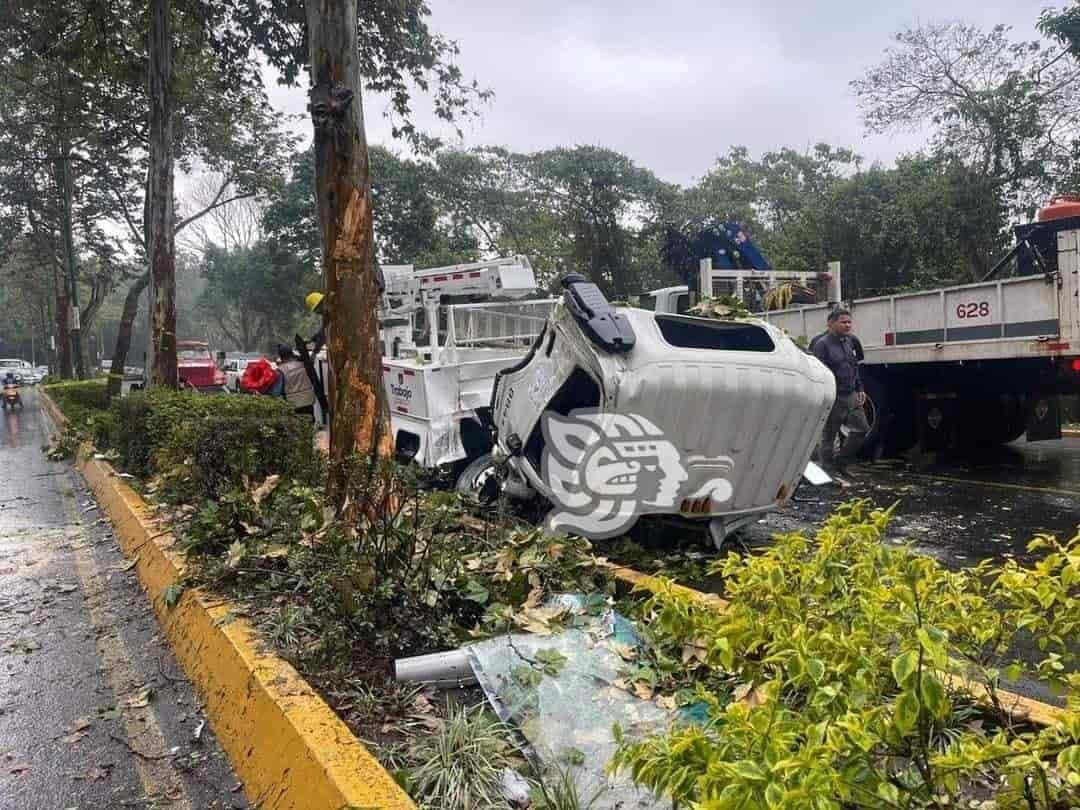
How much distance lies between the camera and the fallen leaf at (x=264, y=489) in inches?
190

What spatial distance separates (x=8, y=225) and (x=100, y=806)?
3095cm

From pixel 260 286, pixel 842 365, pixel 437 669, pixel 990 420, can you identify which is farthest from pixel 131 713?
pixel 260 286

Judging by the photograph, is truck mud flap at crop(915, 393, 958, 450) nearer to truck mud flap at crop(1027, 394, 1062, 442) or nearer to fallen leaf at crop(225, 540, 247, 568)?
truck mud flap at crop(1027, 394, 1062, 442)

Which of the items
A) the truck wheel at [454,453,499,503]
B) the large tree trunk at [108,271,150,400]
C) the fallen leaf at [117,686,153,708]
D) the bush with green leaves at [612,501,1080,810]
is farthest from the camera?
the large tree trunk at [108,271,150,400]

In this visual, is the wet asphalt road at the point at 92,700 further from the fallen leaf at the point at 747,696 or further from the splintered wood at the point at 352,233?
the splintered wood at the point at 352,233

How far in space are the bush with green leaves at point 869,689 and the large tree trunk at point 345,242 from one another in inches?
111

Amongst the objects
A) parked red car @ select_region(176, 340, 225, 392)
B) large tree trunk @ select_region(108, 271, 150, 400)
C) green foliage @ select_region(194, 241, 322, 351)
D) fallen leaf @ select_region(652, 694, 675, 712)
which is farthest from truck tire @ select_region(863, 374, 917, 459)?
green foliage @ select_region(194, 241, 322, 351)

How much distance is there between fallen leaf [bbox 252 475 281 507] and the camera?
15.9 ft

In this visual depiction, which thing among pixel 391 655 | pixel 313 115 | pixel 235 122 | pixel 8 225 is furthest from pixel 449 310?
pixel 8 225

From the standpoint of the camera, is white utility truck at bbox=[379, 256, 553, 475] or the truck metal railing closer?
white utility truck at bbox=[379, 256, 553, 475]

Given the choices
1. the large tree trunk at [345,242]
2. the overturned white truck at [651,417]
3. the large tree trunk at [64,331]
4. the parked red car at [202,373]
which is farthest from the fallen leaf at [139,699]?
the large tree trunk at [64,331]

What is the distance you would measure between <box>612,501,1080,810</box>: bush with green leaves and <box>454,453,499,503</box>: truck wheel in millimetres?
4055

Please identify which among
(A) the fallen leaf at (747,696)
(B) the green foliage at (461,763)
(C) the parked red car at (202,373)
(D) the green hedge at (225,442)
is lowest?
(B) the green foliage at (461,763)

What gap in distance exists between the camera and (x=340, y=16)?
15.6 ft
